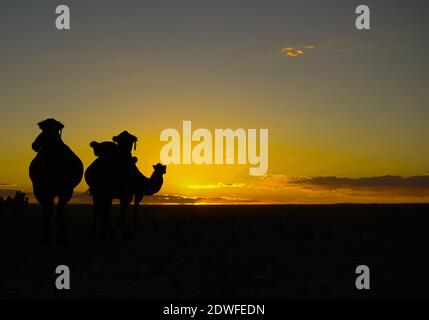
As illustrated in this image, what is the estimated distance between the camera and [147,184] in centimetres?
2017

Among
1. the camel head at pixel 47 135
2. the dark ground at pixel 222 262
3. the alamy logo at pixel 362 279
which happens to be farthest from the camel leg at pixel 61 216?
the alamy logo at pixel 362 279

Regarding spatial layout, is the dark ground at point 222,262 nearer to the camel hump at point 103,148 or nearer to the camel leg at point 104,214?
the camel leg at point 104,214

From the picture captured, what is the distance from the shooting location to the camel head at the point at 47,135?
50.8 feet

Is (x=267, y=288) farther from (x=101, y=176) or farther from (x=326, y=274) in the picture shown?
(x=101, y=176)

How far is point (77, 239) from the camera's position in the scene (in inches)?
664

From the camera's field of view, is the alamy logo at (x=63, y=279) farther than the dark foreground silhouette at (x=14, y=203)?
→ No

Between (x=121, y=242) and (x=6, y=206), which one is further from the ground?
(x=6, y=206)

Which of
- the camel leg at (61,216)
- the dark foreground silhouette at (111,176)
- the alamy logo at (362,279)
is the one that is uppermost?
the dark foreground silhouette at (111,176)

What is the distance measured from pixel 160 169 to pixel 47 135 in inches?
229

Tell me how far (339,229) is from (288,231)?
1665 millimetres

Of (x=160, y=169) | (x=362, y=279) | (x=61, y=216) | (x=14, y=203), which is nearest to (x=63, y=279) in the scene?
(x=61, y=216)
